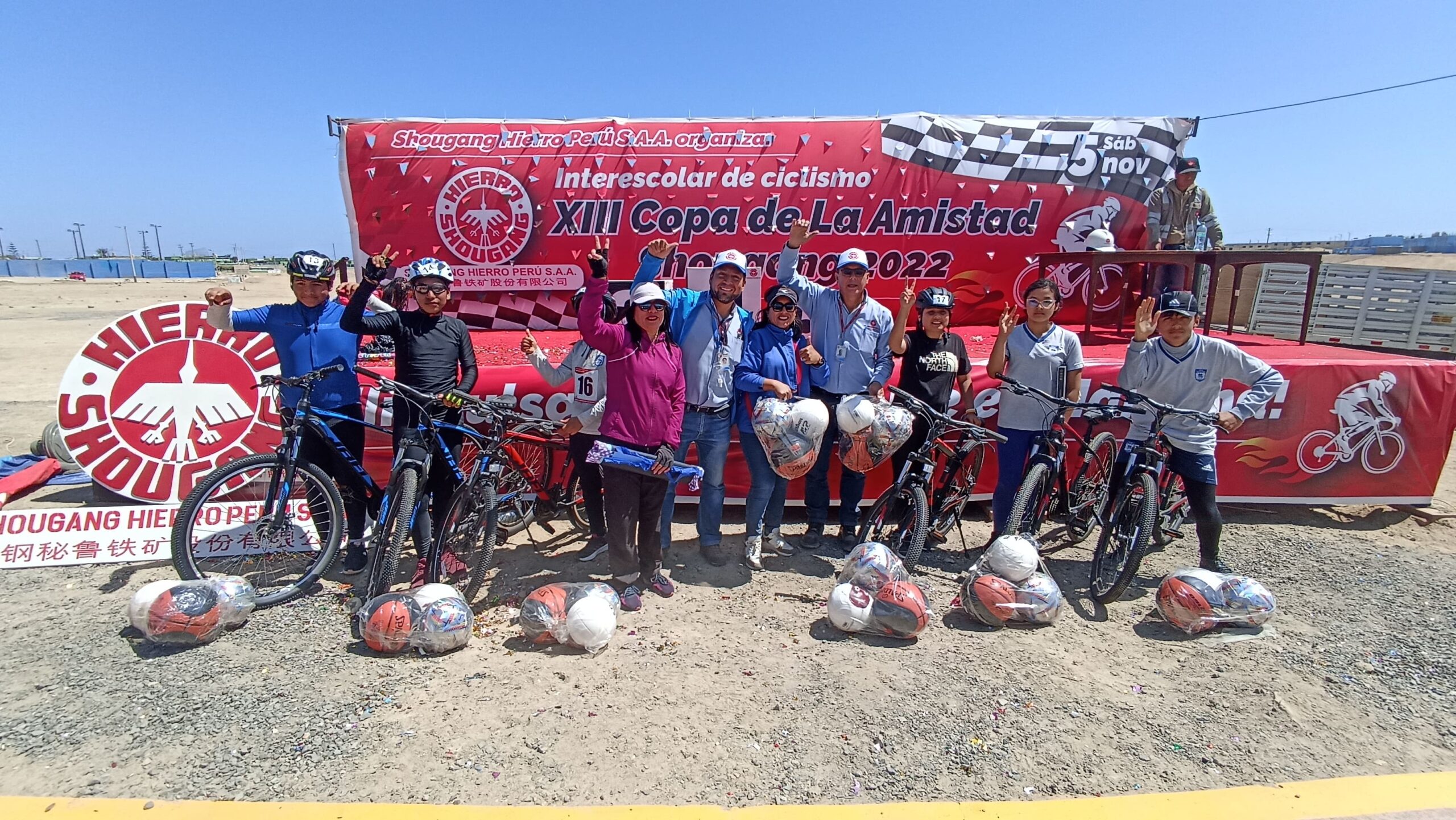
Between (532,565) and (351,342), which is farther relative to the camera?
(532,565)

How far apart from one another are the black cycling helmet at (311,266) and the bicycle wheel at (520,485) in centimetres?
147

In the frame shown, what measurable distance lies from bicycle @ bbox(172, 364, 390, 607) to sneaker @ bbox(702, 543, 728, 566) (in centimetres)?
202

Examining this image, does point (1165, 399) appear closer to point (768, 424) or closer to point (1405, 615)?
point (1405, 615)

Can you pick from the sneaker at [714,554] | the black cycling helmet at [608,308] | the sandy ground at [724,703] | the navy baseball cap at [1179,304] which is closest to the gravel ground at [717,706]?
the sandy ground at [724,703]

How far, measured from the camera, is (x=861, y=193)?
23.4 feet

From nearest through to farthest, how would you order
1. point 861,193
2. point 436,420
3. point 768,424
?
point 436,420
point 768,424
point 861,193

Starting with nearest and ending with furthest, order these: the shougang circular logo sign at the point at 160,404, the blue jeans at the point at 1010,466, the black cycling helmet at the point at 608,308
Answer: the black cycling helmet at the point at 608,308, the blue jeans at the point at 1010,466, the shougang circular logo sign at the point at 160,404

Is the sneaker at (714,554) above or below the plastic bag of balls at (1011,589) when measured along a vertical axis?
below

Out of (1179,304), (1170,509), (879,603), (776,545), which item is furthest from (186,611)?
(1170,509)

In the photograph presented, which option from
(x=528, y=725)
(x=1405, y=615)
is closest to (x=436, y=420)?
(x=528, y=725)

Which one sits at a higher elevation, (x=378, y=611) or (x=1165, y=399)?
(x=1165, y=399)

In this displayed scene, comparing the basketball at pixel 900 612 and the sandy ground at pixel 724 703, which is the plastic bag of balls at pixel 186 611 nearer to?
the sandy ground at pixel 724 703

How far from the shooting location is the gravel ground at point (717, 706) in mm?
2734

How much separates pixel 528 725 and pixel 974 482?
3363 millimetres
